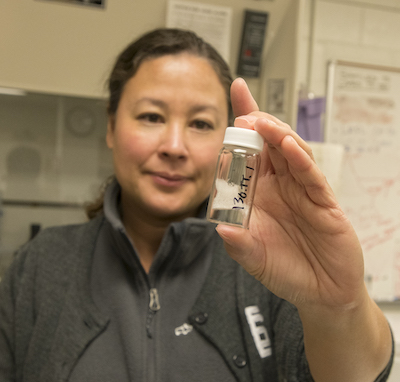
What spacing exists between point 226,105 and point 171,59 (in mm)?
178

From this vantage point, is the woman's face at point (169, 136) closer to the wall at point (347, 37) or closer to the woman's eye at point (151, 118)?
the woman's eye at point (151, 118)

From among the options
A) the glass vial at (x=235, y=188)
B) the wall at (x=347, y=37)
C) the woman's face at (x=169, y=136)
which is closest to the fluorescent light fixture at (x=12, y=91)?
the woman's face at (x=169, y=136)

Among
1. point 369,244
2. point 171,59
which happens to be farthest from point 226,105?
point 369,244

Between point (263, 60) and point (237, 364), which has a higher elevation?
point (263, 60)

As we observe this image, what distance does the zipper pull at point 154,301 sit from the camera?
78cm

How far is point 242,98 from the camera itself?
561 mm

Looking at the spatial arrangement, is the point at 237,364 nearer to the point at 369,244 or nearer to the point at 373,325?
the point at 373,325

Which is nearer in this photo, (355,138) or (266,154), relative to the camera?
(266,154)

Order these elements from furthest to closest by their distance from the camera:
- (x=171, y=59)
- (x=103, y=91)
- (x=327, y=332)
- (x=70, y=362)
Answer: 1. (x=103, y=91)
2. (x=171, y=59)
3. (x=70, y=362)
4. (x=327, y=332)

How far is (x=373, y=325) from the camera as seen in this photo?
1.90 ft

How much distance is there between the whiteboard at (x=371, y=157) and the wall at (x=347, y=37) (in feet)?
0.22

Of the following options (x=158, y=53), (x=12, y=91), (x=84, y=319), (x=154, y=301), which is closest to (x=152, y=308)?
(x=154, y=301)

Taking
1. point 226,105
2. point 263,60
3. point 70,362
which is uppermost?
point 263,60

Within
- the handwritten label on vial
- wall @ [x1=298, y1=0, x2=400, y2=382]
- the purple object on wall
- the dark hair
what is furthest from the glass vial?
wall @ [x1=298, y1=0, x2=400, y2=382]
